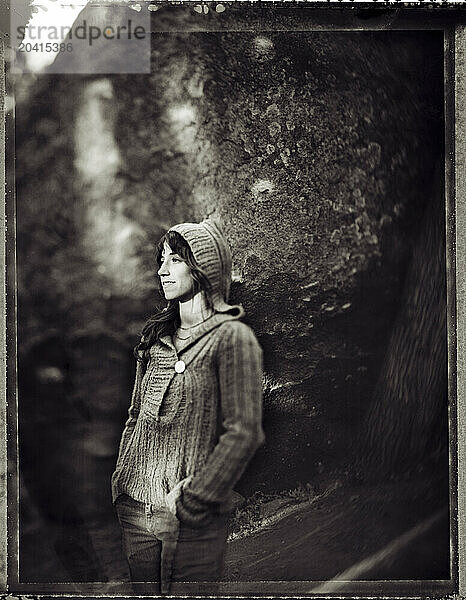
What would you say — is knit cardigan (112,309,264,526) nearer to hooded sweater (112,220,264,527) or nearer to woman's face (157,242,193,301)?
hooded sweater (112,220,264,527)

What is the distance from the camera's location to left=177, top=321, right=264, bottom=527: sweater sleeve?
201 cm

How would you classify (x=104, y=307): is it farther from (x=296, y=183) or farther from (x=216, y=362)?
(x=296, y=183)

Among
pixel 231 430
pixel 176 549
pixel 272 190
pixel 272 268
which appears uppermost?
pixel 272 190

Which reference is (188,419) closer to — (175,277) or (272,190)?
(175,277)

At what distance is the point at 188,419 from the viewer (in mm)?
2012

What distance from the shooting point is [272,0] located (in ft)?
6.95

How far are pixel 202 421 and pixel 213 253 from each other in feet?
1.52

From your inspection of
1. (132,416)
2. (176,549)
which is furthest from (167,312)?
(176,549)

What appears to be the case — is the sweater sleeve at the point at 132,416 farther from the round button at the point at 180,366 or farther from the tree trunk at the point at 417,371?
the tree trunk at the point at 417,371

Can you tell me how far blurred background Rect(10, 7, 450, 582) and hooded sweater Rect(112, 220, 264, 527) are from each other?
6cm

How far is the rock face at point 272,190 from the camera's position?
210 cm

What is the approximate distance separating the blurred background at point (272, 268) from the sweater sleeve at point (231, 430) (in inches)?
3.0

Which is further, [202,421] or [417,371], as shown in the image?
[417,371]

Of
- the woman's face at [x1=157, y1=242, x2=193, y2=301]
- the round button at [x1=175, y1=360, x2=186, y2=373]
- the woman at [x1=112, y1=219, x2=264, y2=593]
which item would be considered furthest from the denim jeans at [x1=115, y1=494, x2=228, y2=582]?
the woman's face at [x1=157, y1=242, x2=193, y2=301]
